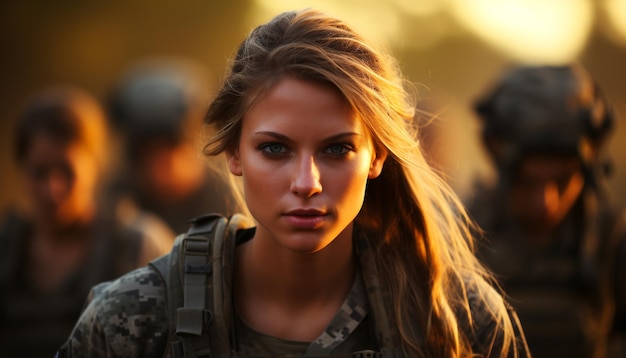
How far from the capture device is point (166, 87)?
36.0 ft

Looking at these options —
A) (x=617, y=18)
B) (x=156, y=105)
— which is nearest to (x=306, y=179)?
(x=156, y=105)

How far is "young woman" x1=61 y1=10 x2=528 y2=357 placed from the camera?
3.63 meters

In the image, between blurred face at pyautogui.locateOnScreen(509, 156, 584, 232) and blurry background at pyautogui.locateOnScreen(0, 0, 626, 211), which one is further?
blurry background at pyautogui.locateOnScreen(0, 0, 626, 211)

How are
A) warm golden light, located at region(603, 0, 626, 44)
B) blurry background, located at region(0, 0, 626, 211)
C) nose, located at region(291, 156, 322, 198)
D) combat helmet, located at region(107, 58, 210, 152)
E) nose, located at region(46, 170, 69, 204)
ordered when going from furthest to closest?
1. warm golden light, located at region(603, 0, 626, 44)
2. blurry background, located at region(0, 0, 626, 211)
3. combat helmet, located at region(107, 58, 210, 152)
4. nose, located at region(46, 170, 69, 204)
5. nose, located at region(291, 156, 322, 198)

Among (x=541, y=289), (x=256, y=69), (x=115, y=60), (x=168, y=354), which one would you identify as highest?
(x=115, y=60)

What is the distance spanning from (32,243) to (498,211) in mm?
3249

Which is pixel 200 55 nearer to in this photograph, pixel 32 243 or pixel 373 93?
pixel 32 243

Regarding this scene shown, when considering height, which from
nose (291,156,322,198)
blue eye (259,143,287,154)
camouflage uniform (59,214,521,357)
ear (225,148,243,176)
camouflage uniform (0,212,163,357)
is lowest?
camouflage uniform (0,212,163,357)

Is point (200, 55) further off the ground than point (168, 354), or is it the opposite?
point (200, 55)

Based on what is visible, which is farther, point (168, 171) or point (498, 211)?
point (168, 171)

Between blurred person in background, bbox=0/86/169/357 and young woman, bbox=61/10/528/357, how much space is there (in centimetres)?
322

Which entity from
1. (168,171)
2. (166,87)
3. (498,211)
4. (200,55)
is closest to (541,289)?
(498,211)

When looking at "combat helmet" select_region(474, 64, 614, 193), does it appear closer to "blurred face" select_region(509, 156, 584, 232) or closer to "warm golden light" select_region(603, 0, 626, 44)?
"blurred face" select_region(509, 156, 584, 232)

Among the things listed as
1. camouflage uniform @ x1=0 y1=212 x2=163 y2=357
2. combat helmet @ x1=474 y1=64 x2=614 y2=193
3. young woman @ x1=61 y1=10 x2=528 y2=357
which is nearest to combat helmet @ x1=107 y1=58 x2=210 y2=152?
camouflage uniform @ x1=0 y1=212 x2=163 y2=357
